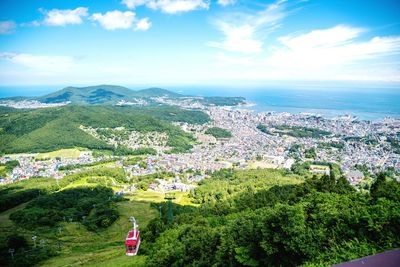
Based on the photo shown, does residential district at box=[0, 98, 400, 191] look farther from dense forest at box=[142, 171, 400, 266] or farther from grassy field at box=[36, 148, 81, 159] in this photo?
dense forest at box=[142, 171, 400, 266]

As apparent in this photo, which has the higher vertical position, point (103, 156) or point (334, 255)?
point (334, 255)

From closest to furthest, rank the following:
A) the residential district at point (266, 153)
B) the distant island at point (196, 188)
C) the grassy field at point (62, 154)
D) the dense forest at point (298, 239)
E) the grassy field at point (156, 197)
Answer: the dense forest at point (298, 239) < the distant island at point (196, 188) < the grassy field at point (156, 197) < the residential district at point (266, 153) < the grassy field at point (62, 154)

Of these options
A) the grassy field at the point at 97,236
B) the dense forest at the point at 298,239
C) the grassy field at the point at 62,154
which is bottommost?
the grassy field at the point at 62,154

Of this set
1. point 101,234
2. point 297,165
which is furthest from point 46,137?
point 297,165

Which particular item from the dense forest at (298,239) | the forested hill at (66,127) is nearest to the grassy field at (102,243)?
the dense forest at (298,239)

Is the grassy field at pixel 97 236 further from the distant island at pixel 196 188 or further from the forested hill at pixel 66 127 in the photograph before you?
the forested hill at pixel 66 127

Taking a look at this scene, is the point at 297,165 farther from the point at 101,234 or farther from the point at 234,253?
the point at 234,253
